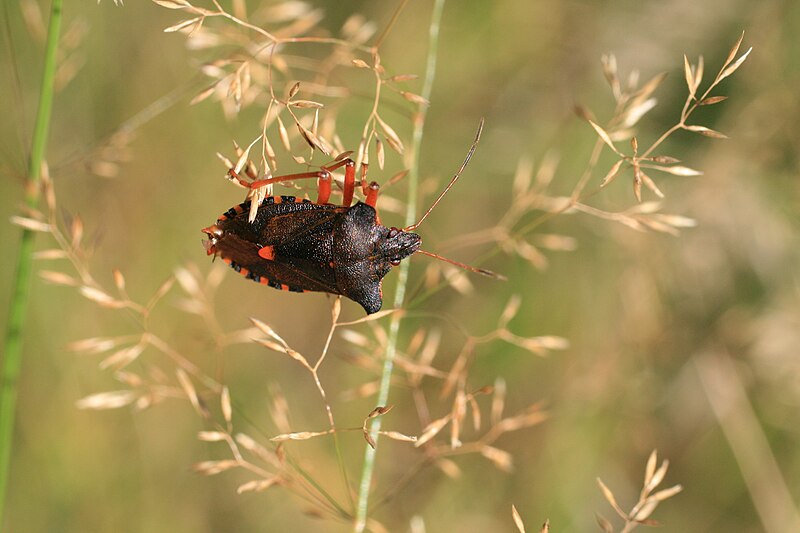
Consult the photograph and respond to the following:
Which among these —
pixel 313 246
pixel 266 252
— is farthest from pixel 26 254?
pixel 313 246

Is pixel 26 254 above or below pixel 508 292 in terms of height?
above

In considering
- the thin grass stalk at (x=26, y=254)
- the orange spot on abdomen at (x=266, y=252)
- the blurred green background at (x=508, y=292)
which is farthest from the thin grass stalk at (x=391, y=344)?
the blurred green background at (x=508, y=292)

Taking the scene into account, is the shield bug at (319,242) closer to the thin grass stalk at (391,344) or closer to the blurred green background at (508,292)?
the thin grass stalk at (391,344)

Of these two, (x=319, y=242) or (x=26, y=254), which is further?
(x=319, y=242)

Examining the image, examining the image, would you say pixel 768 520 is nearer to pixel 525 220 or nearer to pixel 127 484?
pixel 525 220

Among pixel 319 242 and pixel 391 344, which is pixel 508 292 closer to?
pixel 391 344

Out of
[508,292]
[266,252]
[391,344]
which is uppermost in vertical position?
[266,252]

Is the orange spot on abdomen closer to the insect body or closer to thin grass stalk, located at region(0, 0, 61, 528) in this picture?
the insect body

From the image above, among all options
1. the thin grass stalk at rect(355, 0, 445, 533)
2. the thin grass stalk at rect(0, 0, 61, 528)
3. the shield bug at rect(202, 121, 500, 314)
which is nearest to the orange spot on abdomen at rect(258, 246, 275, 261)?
the shield bug at rect(202, 121, 500, 314)
